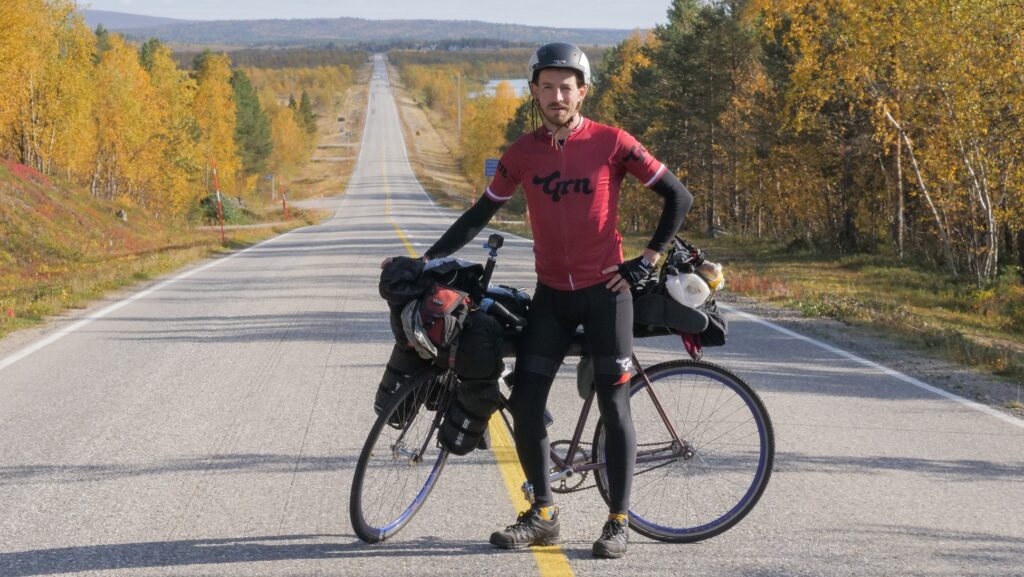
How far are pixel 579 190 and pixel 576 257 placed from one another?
0.28m

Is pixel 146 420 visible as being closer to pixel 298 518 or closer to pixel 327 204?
pixel 298 518

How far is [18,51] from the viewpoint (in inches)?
1415

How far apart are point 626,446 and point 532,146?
1.36 m

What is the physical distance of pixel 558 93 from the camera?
4.46 m

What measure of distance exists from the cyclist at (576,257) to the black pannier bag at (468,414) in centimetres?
13

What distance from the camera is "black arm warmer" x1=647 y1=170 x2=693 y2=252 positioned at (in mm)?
4555

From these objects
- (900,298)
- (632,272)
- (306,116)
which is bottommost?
(900,298)

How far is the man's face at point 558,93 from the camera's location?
14.6ft

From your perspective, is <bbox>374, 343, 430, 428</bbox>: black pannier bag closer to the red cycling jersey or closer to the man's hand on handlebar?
the red cycling jersey

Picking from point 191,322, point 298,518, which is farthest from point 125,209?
point 298,518

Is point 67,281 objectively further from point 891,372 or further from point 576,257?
point 576,257

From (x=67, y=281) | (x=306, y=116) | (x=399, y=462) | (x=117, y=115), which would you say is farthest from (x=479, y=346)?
(x=306, y=116)

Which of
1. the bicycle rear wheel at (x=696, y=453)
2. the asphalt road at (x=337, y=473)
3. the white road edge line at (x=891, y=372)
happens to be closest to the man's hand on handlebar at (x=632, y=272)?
the bicycle rear wheel at (x=696, y=453)

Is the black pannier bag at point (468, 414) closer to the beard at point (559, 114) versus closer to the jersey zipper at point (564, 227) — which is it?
the jersey zipper at point (564, 227)
